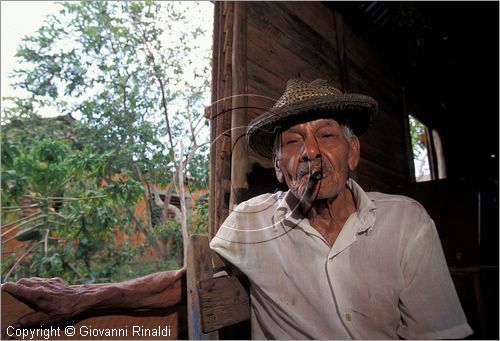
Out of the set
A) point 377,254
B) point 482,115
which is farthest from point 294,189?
point 482,115

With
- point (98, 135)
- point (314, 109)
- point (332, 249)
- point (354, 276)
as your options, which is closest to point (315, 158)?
point (314, 109)

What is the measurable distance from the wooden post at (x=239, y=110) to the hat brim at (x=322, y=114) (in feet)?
0.81

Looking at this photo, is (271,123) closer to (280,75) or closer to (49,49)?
(280,75)

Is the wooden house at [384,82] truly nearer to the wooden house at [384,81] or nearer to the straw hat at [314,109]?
the wooden house at [384,81]

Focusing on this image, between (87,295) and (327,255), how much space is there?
1.08 m

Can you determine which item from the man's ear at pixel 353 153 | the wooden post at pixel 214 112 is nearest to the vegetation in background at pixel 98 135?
the wooden post at pixel 214 112

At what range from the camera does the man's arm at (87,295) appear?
100 cm

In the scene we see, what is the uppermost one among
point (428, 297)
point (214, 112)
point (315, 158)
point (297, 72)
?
point (297, 72)

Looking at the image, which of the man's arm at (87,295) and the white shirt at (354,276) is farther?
the white shirt at (354,276)

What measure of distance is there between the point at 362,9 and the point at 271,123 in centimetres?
315

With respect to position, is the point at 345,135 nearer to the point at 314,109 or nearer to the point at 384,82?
the point at 314,109

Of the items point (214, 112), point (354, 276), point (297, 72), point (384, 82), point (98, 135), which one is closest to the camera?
point (354, 276)

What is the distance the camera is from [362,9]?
11.6 feet

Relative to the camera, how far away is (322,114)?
1380 mm
